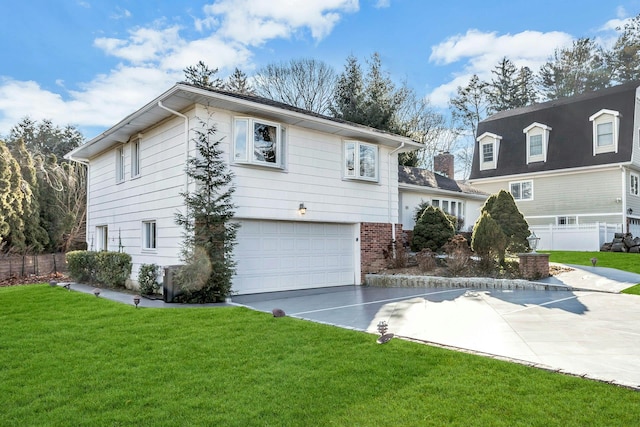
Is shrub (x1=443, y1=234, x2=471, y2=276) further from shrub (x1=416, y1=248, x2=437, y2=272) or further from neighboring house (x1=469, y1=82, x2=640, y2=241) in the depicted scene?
neighboring house (x1=469, y1=82, x2=640, y2=241)

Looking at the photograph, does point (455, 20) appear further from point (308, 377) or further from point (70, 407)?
point (70, 407)

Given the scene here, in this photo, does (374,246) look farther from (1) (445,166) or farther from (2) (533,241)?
(1) (445,166)

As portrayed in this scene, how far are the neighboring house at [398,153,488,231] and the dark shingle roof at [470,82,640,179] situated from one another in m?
5.38

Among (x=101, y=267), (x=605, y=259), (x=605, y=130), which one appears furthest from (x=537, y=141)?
(x=101, y=267)

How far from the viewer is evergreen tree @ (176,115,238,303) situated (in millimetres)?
8875

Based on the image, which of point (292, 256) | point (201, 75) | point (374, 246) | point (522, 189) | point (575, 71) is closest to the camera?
point (292, 256)

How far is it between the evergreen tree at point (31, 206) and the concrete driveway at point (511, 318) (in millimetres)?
12957

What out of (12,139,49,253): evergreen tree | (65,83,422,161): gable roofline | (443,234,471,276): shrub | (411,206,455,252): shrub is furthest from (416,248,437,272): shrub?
(12,139,49,253): evergreen tree

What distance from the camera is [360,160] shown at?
42.5 feet

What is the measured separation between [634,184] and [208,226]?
22.7 m

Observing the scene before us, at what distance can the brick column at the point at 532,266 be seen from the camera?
11.3 meters

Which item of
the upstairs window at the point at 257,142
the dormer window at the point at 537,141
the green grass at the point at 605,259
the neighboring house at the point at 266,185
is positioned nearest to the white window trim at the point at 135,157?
the neighboring house at the point at 266,185

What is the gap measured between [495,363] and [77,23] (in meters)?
14.9

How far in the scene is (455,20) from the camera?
16422mm
